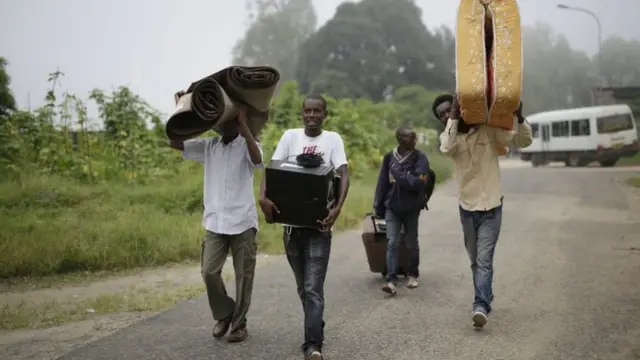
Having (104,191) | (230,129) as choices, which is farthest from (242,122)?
(104,191)

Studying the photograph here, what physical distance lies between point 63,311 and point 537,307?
4470 millimetres

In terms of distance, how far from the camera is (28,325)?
6.27 m

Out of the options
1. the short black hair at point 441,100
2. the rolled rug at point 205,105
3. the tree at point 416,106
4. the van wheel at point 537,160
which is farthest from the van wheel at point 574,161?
the rolled rug at point 205,105

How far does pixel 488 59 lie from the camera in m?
5.26

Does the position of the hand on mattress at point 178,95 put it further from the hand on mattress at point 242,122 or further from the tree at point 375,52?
the tree at point 375,52

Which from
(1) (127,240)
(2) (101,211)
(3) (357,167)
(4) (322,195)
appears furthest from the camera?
(3) (357,167)

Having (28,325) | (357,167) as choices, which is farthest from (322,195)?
(357,167)

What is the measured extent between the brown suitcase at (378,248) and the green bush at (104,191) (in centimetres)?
261

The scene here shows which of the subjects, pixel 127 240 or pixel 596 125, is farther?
pixel 596 125

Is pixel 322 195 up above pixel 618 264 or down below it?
above

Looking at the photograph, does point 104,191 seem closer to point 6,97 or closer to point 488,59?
point 6,97

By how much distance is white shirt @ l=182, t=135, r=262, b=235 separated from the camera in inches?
202

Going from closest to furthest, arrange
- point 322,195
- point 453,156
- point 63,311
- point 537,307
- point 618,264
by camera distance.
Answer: point 322,195 → point 453,156 → point 537,307 → point 63,311 → point 618,264

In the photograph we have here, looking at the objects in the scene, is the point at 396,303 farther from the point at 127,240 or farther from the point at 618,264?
the point at 127,240
